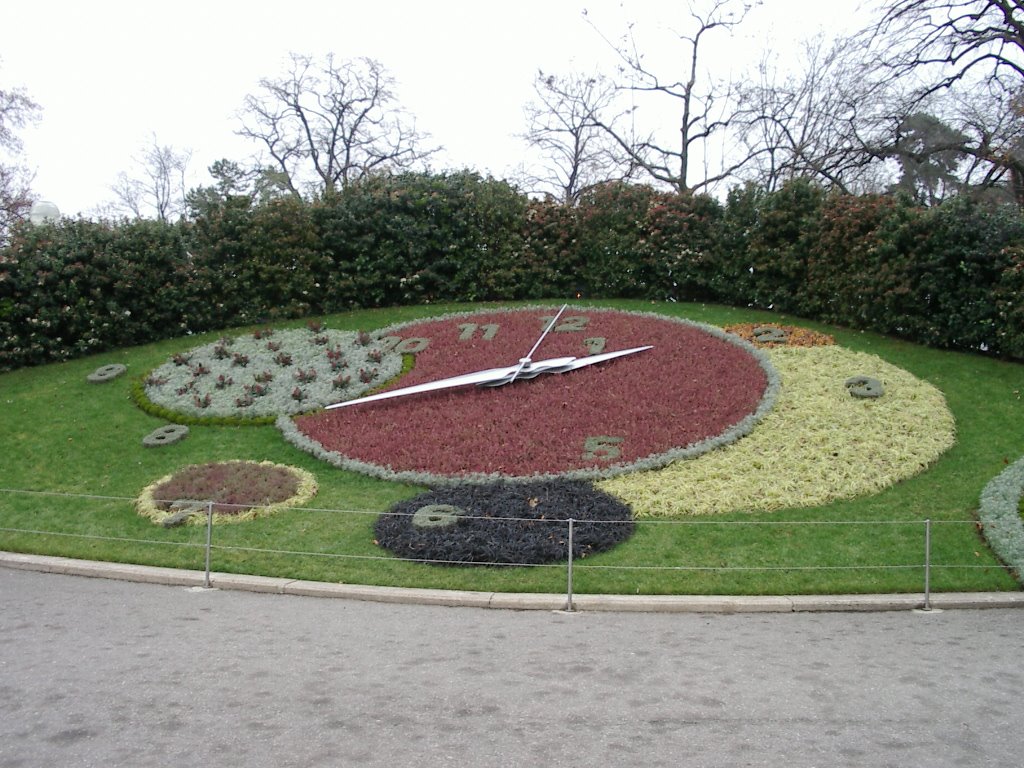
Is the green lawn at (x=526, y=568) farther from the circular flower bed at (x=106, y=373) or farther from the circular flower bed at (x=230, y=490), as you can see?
the circular flower bed at (x=106, y=373)

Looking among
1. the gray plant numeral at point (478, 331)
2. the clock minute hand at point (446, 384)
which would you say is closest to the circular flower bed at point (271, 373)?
the clock minute hand at point (446, 384)

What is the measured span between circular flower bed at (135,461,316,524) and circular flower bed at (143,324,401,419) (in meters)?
2.43

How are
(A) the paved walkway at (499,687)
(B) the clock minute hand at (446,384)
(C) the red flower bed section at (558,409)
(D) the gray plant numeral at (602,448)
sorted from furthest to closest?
(B) the clock minute hand at (446,384) → (C) the red flower bed section at (558,409) → (D) the gray plant numeral at (602,448) → (A) the paved walkway at (499,687)

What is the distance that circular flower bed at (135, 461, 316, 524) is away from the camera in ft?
36.3

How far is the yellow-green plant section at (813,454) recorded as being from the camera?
10.8 metres

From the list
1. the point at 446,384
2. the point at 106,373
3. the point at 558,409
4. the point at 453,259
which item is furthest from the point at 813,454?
the point at 106,373

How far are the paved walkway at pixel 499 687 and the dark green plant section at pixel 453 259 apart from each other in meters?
10.2

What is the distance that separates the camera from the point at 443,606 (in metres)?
8.50

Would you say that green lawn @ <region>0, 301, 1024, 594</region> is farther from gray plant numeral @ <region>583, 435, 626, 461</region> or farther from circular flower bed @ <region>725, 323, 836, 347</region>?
gray plant numeral @ <region>583, 435, 626, 461</region>

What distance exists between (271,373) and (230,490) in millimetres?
5188

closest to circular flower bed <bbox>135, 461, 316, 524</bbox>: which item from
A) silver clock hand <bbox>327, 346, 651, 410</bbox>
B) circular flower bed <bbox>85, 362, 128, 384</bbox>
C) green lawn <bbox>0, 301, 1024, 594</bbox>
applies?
green lawn <bbox>0, 301, 1024, 594</bbox>

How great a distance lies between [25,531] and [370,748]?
319 inches

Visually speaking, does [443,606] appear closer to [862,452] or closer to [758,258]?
[862,452]

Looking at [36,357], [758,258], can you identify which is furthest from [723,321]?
[36,357]
